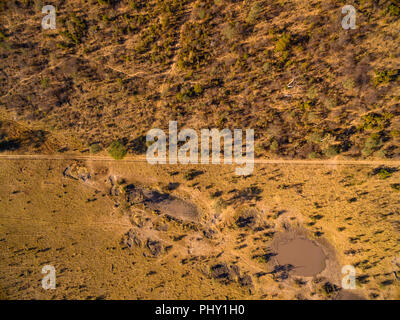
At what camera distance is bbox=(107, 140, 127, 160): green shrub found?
14.9 m

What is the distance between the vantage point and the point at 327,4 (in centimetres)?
1314

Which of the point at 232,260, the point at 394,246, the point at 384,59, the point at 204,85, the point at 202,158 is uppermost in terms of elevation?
the point at 384,59

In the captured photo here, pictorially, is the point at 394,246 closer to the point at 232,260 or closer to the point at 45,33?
the point at 232,260

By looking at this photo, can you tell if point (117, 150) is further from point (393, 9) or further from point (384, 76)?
point (393, 9)

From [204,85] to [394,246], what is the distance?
1747 cm

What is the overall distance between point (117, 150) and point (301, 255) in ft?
50.0

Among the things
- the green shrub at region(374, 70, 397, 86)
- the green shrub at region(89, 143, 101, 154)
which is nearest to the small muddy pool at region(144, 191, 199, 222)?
the green shrub at region(89, 143, 101, 154)

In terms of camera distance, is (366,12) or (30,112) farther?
(30,112)

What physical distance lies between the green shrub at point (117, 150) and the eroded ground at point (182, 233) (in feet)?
3.41

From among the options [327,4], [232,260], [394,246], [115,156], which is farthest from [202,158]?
[394,246]

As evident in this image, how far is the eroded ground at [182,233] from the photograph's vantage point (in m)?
15.2

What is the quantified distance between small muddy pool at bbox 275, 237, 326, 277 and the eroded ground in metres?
0.07

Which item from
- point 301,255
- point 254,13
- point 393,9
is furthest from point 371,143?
point 254,13

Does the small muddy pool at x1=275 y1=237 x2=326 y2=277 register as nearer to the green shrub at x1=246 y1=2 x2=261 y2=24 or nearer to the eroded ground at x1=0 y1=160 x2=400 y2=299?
the eroded ground at x1=0 y1=160 x2=400 y2=299
